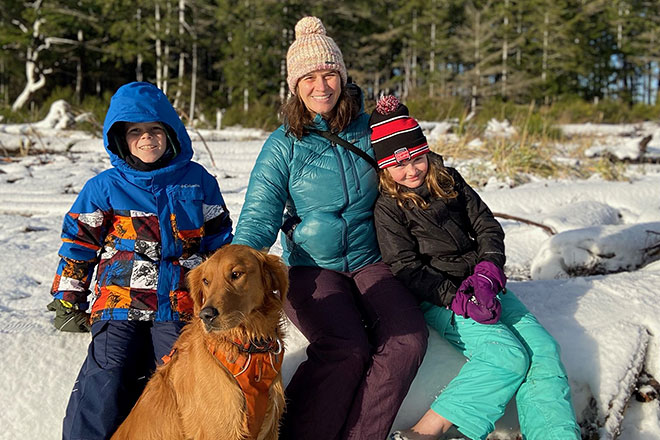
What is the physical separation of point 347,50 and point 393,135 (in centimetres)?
3286

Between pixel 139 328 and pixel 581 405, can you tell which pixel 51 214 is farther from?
pixel 581 405

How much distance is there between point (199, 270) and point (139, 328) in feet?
2.15

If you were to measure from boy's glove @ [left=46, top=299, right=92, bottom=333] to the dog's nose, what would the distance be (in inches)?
43.6

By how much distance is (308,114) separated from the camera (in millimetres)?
3113

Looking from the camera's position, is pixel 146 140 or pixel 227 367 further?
pixel 146 140

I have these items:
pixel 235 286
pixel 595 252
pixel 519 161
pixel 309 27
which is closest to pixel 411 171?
pixel 309 27

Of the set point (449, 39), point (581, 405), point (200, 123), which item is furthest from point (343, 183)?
point (449, 39)

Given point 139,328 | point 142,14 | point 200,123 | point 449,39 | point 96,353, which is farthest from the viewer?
point 449,39

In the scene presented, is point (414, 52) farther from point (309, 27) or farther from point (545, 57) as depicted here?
point (309, 27)

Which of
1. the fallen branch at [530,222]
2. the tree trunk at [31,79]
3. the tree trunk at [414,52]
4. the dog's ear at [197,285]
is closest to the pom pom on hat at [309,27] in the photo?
the dog's ear at [197,285]

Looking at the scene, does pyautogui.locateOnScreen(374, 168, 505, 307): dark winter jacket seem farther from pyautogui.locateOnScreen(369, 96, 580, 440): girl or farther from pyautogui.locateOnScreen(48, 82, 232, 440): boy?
pyautogui.locateOnScreen(48, 82, 232, 440): boy

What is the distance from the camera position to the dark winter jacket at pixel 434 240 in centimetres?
289

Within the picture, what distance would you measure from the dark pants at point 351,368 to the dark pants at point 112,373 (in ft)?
2.23

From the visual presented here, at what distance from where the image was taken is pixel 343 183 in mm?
2986
